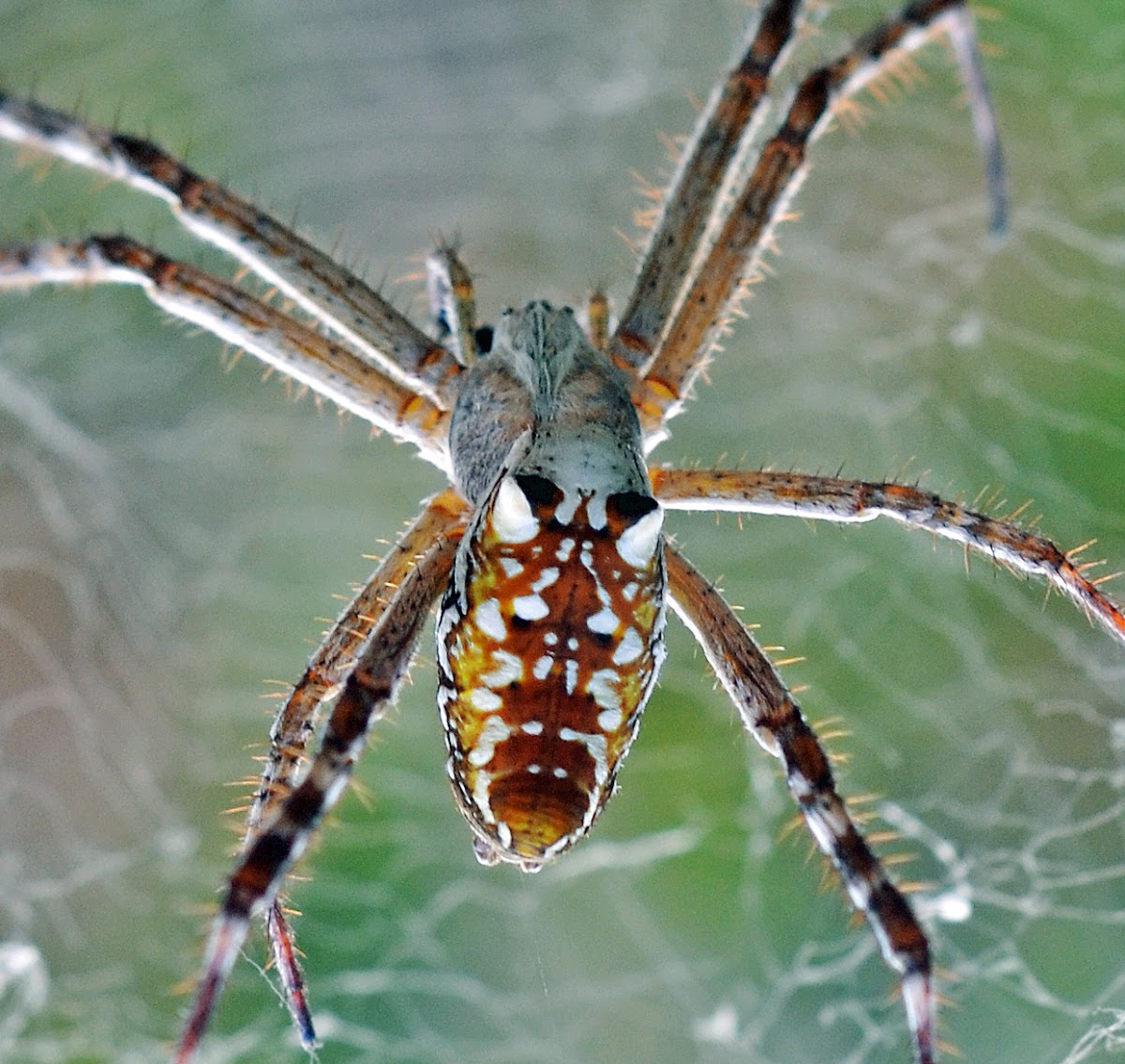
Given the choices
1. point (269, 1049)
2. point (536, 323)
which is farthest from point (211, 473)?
point (536, 323)

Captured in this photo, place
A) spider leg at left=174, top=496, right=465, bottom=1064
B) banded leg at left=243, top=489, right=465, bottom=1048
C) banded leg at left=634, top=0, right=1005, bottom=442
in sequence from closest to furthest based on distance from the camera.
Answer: spider leg at left=174, top=496, right=465, bottom=1064
banded leg at left=243, top=489, right=465, bottom=1048
banded leg at left=634, top=0, right=1005, bottom=442

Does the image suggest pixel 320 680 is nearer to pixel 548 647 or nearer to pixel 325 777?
pixel 325 777

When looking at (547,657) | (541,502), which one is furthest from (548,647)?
(541,502)

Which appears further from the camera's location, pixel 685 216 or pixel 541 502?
pixel 685 216

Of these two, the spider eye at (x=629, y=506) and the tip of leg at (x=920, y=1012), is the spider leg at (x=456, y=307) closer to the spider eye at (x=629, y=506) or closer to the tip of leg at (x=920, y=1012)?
the spider eye at (x=629, y=506)

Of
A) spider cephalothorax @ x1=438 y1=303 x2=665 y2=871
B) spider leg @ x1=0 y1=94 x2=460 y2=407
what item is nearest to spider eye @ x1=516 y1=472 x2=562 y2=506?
spider cephalothorax @ x1=438 y1=303 x2=665 y2=871

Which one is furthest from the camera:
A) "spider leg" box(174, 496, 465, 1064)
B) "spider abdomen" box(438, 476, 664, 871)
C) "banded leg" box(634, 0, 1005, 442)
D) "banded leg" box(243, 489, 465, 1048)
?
"banded leg" box(634, 0, 1005, 442)

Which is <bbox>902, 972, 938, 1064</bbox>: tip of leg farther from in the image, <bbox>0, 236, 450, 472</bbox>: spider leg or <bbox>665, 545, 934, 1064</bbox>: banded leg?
<bbox>0, 236, 450, 472</bbox>: spider leg
